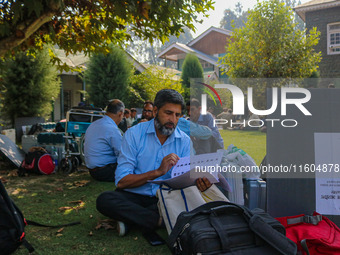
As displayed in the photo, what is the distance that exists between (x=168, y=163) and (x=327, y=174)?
4.81 ft

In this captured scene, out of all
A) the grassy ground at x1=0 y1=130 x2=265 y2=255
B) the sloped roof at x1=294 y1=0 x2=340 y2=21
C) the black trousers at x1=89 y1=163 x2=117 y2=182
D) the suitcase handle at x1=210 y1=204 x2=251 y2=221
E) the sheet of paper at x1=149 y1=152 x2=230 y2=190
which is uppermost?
the sloped roof at x1=294 y1=0 x2=340 y2=21

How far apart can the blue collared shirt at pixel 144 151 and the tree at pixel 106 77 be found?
47.9ft

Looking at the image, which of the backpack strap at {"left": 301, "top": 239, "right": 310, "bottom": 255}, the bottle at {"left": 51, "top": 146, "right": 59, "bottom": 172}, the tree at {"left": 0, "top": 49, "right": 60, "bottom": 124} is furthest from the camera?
the tree at {"left": 0, "top": 49, "right": 60, "bottom": 124}

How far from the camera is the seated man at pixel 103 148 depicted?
6.48 meters

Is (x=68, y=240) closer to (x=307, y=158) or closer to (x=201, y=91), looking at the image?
(x=201, y=91)

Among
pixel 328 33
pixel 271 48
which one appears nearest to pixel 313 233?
pixel 271 48

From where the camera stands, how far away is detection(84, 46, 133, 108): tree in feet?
60.0

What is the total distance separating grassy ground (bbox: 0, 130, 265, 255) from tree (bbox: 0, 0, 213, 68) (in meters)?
2.43

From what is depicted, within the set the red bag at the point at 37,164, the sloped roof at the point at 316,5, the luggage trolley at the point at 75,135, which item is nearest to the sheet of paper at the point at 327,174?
the luggage trolley at the point at 75,135

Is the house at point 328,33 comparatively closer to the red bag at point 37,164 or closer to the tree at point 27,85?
the tree at point 27,85

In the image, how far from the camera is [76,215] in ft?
15.4

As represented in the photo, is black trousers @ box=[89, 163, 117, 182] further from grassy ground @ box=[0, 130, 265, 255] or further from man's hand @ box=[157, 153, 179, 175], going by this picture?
man's hand @ box=[157, 153, 179, 175]

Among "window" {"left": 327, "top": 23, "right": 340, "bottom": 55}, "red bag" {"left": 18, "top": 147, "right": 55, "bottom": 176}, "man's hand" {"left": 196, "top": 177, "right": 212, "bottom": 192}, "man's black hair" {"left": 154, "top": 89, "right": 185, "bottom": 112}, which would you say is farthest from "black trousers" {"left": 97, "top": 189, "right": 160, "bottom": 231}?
"window" {"left": 327, "top": 23, "right": 340, "bottom": 55}

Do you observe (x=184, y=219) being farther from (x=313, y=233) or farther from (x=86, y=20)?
(x=86, y=20)
